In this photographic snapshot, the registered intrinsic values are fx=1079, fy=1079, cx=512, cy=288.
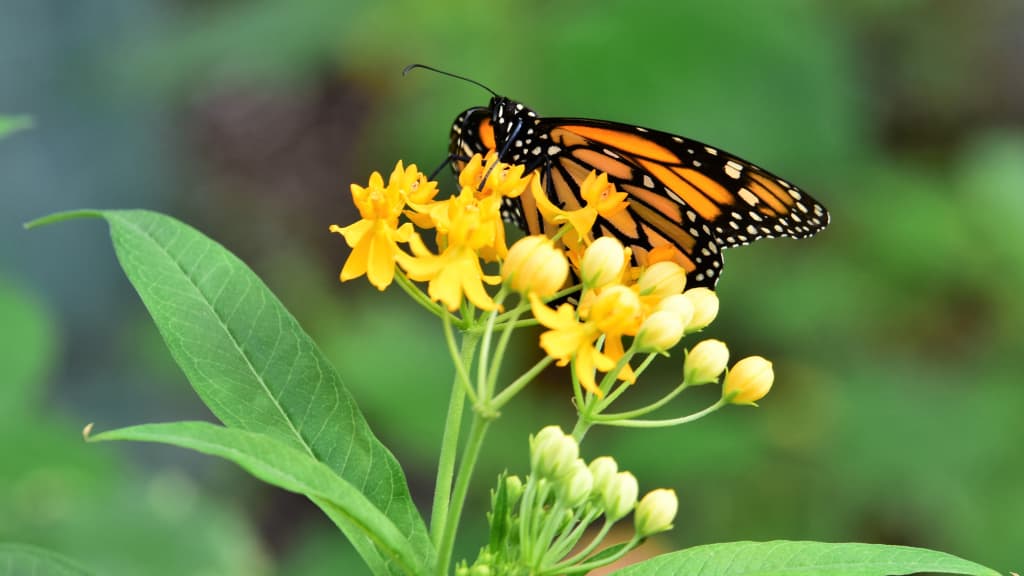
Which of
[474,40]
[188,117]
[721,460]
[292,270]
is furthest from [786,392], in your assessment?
[188,117]

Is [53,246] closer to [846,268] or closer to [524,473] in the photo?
[524,473]

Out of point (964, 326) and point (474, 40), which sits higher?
point (474, 40)

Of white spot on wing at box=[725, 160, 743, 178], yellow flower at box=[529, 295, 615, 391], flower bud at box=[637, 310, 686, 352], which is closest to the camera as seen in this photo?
yellow flower at box=[529, 295, 615, 391]

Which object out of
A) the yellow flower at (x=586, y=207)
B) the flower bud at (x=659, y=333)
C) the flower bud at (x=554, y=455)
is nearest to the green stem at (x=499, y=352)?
the flower bud at (x=554, y=455)

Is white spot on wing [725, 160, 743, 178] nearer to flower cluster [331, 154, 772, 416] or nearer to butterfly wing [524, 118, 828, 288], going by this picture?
butterfly wing [524, 118, 828, 288]

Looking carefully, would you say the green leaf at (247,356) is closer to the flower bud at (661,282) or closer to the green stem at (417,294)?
the green stem at (417,294)

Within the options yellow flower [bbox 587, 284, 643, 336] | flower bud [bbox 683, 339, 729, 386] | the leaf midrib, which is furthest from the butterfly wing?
the leaf midrib

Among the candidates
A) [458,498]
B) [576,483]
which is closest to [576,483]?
[576,483]
